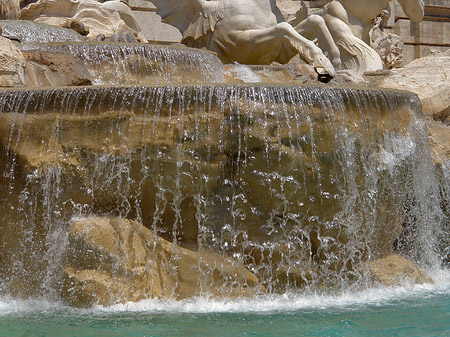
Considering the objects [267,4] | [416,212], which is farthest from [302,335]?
[267,4]

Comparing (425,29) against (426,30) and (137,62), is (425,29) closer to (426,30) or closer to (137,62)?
(426,30)

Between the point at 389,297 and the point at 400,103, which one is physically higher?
the point at 400,103

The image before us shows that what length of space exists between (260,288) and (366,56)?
563cm

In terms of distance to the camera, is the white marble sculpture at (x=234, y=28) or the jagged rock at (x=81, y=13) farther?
the jagged rock at (x=81, y=13)

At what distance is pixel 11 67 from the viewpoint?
6.58 metres

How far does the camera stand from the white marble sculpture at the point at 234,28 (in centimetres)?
966

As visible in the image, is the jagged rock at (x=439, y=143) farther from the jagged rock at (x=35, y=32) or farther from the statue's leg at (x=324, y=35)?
the jagged rock at (x=35, y=32)

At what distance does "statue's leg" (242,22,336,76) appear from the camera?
8.56m

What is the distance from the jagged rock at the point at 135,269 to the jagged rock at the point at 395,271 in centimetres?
102

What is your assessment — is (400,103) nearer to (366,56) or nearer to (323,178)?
(323,178)

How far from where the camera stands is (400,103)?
20.5ft

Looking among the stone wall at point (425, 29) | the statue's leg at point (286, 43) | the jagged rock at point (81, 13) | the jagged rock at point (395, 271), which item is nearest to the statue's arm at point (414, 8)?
the statue's leg at point (286, 43)

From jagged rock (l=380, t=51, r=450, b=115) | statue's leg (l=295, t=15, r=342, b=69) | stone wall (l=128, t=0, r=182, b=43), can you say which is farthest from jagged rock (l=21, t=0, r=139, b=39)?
jagged rock (l=380, t=51, r=450, b=115)

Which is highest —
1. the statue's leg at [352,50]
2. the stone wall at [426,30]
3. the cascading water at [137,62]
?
the cascading water at [137,62]
